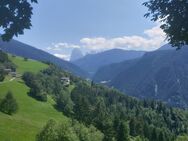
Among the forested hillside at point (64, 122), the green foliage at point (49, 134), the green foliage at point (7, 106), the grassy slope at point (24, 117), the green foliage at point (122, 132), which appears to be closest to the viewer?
the green foliage at point (49, 134)

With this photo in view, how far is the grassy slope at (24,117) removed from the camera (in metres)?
105

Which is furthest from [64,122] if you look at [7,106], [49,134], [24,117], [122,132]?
[24,117]

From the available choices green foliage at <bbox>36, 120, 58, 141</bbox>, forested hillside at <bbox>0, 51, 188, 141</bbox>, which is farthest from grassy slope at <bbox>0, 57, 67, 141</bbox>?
green foliage at <bbox>36, 120, 58, 141</bbox>

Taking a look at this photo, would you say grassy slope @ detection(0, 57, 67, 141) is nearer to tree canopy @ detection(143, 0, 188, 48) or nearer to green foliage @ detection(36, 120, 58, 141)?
green foliage @ detection(36, 120, 58, 141)

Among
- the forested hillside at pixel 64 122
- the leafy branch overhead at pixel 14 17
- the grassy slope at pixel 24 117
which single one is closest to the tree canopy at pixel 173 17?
the leafy branch overhead at pixel 14 17

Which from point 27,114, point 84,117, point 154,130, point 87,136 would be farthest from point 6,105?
point 154,130

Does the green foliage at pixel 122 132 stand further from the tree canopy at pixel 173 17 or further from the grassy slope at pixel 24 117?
the tree canopy at pixel 173 17

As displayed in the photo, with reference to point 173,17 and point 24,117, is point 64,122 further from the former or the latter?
point 173,17

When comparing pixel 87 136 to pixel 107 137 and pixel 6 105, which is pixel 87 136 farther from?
pixel 6 105

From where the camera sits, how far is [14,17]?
21.0 metres

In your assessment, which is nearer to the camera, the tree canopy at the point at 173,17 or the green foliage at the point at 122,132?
the tree canopy at the point at 173,17

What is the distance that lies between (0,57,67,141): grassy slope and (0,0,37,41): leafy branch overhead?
249 ft

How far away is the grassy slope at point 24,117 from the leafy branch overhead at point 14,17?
75974 mm

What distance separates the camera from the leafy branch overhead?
2055 centimetres
